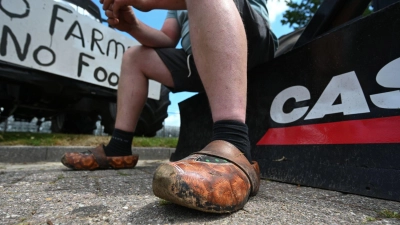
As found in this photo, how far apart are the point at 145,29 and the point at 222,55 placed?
884 mm

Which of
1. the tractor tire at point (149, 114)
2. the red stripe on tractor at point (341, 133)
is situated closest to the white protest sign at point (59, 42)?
the tractor tire at point (149, 114)

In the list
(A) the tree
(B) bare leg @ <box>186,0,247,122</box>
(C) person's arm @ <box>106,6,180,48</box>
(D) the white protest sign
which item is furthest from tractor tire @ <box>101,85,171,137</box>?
(A) the tree

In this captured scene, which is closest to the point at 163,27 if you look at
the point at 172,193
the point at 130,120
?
the point at 130,120

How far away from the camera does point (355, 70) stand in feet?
3.82

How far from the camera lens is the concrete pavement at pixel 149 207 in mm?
711

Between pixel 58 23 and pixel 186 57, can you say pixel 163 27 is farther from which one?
pixel 58 23

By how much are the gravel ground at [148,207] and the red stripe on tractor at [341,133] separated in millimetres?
222

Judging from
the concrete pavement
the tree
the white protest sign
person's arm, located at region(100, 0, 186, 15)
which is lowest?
the concrete pavement

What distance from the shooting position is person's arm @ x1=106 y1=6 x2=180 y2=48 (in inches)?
60.7

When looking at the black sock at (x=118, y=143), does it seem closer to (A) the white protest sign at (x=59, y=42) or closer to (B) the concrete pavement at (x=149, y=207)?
(B) the concrete pavement at (x=149, y=207)

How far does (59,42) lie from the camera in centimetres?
307

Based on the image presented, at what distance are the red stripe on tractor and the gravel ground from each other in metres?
0.22

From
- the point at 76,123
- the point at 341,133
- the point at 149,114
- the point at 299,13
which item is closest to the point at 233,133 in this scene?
the point at 341,133

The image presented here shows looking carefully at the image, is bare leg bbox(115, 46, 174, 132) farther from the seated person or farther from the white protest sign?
the white protest sign
